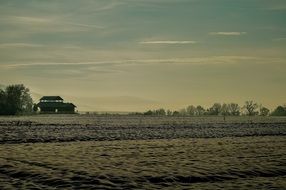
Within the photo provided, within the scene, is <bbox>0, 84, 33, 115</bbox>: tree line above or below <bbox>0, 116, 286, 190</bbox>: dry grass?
above

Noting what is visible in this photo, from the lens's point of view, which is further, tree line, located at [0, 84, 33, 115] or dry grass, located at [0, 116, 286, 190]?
tree line, located at [0, 84, 33, 115]

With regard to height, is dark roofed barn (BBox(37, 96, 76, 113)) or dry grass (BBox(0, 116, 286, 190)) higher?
dark roofed barn (BBox(37, 96, 76, 113))

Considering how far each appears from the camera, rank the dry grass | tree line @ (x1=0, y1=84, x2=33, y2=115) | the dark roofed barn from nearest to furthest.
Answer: the dry grass, tree line @ (x1=0, y1=84, x2=33, y2=115), the dark roofed barn

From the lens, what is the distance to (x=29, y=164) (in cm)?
2144

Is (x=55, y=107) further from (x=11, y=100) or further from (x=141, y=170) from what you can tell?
(x=141, y=170)

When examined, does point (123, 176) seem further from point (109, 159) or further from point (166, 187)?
point (109, 159)

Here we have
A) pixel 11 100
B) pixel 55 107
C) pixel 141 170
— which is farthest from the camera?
pixel 55 107

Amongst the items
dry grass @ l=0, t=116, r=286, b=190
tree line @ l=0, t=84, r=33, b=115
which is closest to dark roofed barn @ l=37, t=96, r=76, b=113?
tree line @ l=0, t=84, r=33, b=115

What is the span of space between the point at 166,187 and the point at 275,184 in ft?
13.5

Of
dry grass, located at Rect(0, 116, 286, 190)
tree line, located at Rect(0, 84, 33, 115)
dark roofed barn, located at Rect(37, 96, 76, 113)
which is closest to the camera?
dry grass, located at Rect(0, 116, 286, 190)

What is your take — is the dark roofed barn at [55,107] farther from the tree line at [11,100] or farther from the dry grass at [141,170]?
the dry grass at [141,170]

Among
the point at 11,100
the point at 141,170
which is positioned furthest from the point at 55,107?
the point at 141,170

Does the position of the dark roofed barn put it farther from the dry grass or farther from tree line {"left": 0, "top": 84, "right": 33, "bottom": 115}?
the dry grass

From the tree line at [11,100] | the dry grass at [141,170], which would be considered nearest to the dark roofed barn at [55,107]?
the tree line at [11,100]
